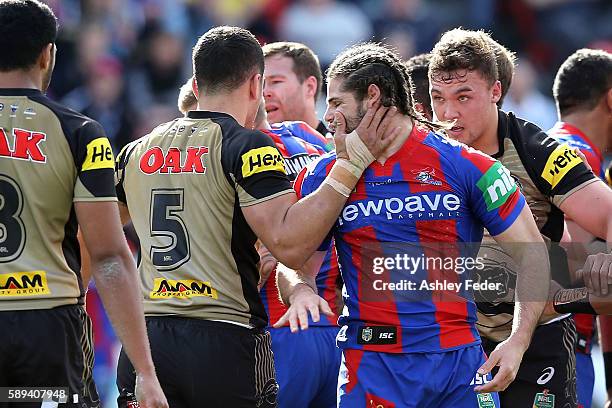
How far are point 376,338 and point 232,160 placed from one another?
1068 millimetres

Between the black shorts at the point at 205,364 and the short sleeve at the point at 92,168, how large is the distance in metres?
0.86

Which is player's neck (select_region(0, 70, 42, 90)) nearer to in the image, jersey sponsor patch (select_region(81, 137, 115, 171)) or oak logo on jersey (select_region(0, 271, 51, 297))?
jersey sponsor patch (select_region(81, 137, 115, 171))

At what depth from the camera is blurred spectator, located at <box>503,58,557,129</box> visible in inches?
514

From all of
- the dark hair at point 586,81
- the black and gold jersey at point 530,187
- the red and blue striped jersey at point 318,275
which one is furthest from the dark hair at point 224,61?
the dark hair at point 586,81

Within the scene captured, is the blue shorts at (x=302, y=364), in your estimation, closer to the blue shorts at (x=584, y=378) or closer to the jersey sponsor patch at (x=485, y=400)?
the blue shorts at (x=584, y=378)

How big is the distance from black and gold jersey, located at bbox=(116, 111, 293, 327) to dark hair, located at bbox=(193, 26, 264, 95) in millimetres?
224

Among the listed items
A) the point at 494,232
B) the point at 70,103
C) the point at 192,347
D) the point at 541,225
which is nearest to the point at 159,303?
the point at 192,347

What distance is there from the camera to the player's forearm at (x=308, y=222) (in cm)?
486

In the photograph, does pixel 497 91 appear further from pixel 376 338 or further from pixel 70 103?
pixel 70 103

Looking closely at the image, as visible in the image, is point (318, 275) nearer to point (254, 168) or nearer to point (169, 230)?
point (169, 230)

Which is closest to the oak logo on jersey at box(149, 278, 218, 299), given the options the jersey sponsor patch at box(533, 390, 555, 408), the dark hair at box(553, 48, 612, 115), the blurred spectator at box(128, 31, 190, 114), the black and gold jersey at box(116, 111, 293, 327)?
the black and gold jersey at box(116, 111, 293, 327)

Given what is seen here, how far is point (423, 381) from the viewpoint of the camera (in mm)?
4750

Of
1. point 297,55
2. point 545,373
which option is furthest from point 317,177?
point 297,55

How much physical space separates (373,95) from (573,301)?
5.56ft
